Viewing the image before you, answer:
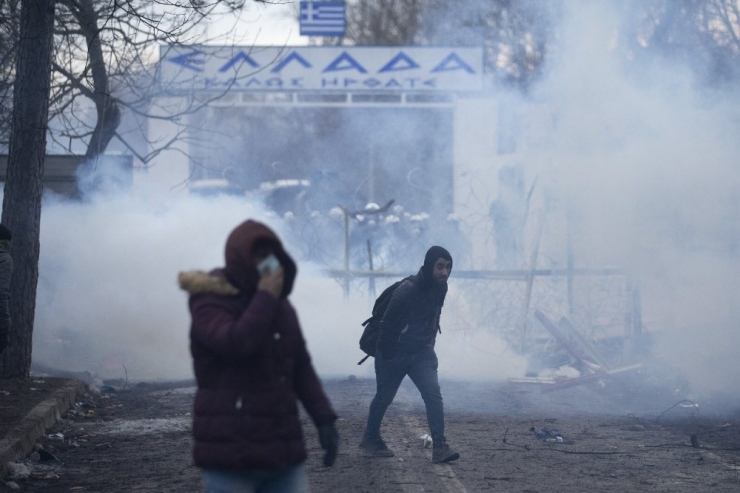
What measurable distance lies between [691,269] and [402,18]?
86.5 feet

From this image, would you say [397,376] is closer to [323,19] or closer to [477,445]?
[477,445]

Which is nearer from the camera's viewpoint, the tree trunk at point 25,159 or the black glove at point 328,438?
the black glove at point 328,438

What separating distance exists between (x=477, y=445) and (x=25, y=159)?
17.2 ft

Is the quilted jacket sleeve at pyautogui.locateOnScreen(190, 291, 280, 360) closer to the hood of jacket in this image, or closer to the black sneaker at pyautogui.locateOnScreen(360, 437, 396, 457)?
the hood of jacket

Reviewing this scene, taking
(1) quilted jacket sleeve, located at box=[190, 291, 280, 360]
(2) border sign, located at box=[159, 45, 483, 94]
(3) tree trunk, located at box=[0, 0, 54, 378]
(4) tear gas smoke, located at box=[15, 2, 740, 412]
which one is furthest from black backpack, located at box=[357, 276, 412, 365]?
(2) border sign, located at box=[159, 45, 483, 94]

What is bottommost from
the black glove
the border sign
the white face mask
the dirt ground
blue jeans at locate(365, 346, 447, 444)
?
the dirt ground

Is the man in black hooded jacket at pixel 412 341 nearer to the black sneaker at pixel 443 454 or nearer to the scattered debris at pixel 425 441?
the black sneaker at pixel 443 454

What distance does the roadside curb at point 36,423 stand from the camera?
19.2 feet

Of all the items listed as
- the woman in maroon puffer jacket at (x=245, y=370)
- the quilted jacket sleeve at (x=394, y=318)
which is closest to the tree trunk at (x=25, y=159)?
the quilted jacket sleeve at (x=394, y=318)

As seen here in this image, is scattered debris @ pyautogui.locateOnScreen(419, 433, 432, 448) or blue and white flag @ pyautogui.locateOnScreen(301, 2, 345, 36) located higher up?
blue and white flag @ pyautogui.locateOnScreen(301, 2, 345, 36)

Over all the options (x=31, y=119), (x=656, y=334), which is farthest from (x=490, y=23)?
(x=31, y=119)

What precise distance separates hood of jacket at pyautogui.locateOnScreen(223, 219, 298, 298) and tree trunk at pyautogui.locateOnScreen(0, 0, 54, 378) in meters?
6.39

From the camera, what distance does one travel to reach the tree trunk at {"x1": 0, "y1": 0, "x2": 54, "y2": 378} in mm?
8531

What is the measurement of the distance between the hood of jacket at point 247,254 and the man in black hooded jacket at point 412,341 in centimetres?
333
